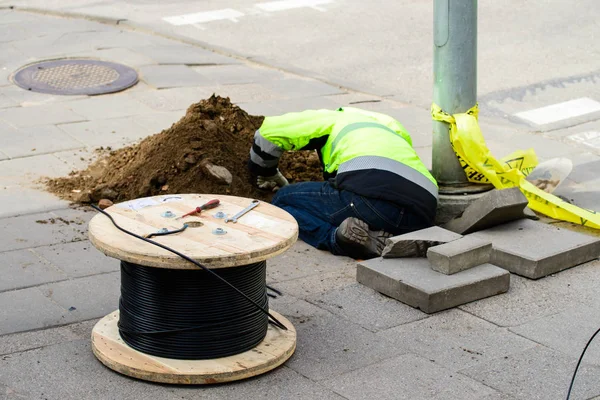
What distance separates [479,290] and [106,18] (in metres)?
9.14

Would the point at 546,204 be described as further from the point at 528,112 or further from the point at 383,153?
the point at 528,112

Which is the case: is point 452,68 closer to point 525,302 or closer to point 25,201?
point 525,302

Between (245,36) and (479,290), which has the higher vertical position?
(245,36)

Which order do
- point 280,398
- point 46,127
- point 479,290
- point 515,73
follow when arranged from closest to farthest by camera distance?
point 280,398 < point 479,290 < point 46,127 < point 515,73

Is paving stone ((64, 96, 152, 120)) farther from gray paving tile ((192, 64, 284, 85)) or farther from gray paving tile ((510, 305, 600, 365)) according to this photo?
gray paving tile ((510, 305, 600, 365))

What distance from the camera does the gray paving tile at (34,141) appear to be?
841cm

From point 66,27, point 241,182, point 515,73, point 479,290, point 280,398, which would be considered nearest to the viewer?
point 280,398

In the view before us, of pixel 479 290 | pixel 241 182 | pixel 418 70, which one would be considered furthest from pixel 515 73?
pixel 479 290

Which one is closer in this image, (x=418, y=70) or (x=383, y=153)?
(x=383, y=153)

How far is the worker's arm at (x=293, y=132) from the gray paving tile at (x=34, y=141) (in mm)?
2422

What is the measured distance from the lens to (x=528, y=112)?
33.7ft

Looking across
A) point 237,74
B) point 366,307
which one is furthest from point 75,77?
point 366,307

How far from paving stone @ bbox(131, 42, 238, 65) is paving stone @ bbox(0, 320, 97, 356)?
6672 millimetres

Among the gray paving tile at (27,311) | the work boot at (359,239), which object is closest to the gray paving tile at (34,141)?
the gray paving tile at (27,311)
